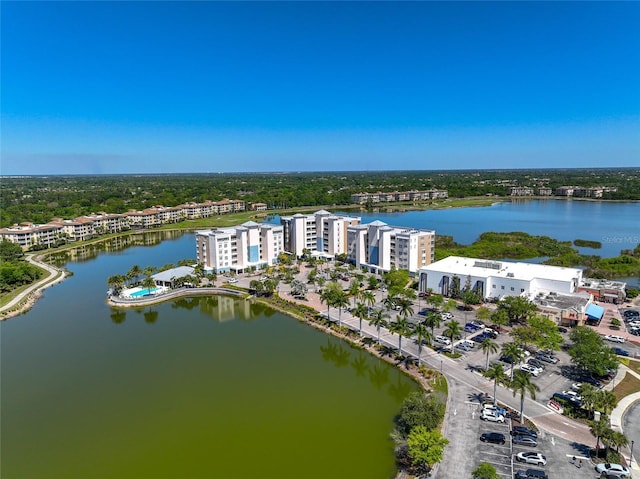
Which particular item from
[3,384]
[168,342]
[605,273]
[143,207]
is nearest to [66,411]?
[3,384]

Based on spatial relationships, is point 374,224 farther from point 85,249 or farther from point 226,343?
point 85,249

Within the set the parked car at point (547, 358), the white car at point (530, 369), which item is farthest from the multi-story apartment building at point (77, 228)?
the parked car at point (547, 358)

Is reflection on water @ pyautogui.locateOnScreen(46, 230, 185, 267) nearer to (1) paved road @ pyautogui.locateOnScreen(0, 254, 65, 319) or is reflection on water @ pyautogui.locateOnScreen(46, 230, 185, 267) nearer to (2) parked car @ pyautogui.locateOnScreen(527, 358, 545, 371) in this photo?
(1) paved road @ pyautogui.locateOnScreen(0, 254, 65, 319)

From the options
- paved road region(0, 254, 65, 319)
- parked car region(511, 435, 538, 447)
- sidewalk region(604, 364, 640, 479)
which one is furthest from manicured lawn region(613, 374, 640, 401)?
paved road region(0, 254, 65, 319)

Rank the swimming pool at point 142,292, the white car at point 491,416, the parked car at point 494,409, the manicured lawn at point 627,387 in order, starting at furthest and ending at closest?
the swimming pool at point 142,292, the manicured lawn at point 627,387, the parked car at point 494,409, the white car at point 491,416

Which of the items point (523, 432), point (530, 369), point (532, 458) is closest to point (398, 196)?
point (530, 369)

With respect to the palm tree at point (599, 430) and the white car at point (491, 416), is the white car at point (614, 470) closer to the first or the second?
the palm tree at point (599, 430)

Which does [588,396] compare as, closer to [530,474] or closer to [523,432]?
[523,432]
